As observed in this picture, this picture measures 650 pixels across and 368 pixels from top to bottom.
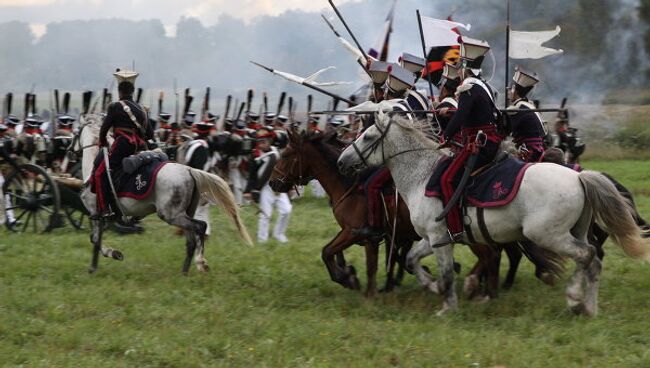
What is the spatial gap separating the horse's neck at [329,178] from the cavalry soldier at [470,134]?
1842 mm

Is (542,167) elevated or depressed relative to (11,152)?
elevated

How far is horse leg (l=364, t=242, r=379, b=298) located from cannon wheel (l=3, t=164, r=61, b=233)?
236 inches

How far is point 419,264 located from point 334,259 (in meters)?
1.08

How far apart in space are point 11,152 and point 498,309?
8.97m

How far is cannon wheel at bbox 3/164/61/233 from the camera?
1415 centimetres

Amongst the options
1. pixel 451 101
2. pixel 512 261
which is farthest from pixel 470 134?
pixel 512 261

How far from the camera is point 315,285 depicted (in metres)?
10.6

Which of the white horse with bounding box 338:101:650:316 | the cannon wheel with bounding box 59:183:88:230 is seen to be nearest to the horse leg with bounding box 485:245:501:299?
the white horse with bounding box 338:101:650:316

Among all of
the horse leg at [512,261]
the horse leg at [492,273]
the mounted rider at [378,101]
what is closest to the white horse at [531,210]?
the mounted rider at [378,101]

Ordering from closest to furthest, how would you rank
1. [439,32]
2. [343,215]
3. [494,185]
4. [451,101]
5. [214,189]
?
[494,185], [451,101], [343,215], [214,189], [439,32]

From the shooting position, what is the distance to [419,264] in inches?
371

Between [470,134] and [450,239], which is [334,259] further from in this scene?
[470,134]

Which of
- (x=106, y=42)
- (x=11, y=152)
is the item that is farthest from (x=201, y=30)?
(x=11, y=152)

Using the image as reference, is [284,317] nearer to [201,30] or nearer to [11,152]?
[11,152]
